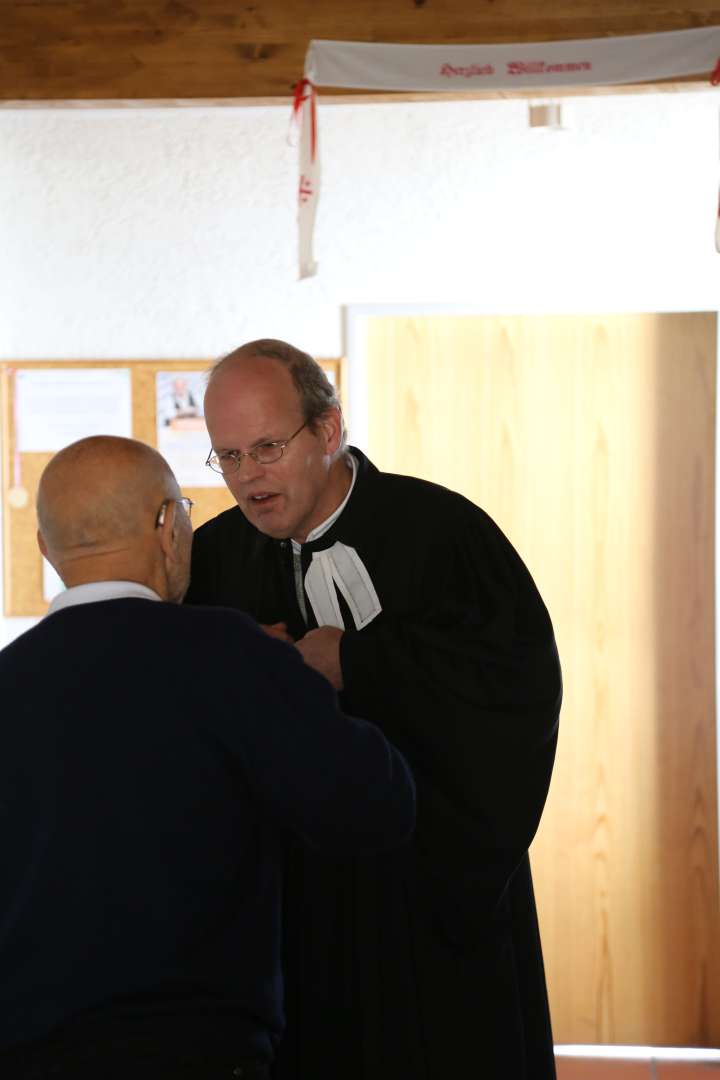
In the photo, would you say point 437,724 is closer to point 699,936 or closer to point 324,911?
point 324,911

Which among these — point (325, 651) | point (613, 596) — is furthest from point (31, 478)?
point (325, 651)

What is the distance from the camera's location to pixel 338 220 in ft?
11.0

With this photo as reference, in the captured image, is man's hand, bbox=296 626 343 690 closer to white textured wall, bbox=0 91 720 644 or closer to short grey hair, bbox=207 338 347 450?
short grey hair, bbox=207 338 347 450

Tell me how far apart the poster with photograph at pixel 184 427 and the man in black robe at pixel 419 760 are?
4.79 ft

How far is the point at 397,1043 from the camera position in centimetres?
180

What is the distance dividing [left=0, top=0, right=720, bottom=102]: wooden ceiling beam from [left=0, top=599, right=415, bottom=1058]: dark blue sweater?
71.9 inches

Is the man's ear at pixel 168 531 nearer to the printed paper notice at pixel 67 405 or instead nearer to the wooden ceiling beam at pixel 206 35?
the wooden ceiling beam at pixel 206 35

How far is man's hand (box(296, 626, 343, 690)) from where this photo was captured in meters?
1.76

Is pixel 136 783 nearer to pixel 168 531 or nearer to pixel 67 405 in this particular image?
pixel 168 531

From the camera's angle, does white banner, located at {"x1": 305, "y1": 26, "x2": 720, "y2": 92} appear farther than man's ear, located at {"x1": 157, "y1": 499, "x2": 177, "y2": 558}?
Yes

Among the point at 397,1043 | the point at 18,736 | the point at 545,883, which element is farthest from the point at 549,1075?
the point at 545,883

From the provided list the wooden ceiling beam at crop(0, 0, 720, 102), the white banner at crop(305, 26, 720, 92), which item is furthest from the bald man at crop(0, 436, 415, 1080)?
the wooden ceiling beam at crop(0, 0, 720, 102)

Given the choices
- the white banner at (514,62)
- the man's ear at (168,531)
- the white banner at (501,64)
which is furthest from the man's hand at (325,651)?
the white banner at (514,62)

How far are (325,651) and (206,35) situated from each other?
1.64 m
